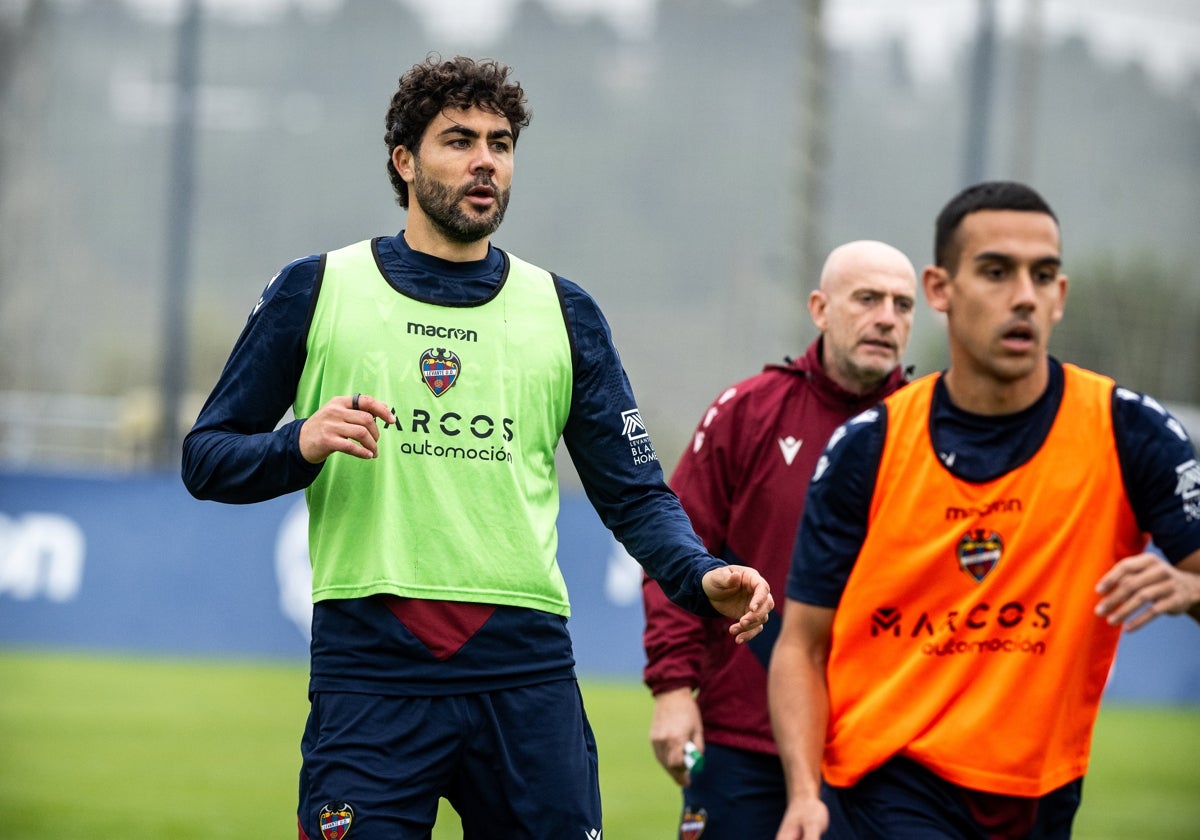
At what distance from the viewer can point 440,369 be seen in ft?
14.9

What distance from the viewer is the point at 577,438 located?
477 centimetres

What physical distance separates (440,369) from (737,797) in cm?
184

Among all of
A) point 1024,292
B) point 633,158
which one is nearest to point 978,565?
point 1024,292

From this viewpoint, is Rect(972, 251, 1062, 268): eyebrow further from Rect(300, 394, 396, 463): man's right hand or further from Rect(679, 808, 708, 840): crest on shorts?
Rect(679, 808, 708, 840): crest on shorts

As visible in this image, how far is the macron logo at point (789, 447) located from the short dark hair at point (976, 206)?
Answer: 1.29 m

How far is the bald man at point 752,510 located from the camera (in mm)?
5621

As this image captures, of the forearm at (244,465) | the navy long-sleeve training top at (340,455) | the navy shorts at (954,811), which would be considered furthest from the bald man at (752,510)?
the forearm at (244,465)

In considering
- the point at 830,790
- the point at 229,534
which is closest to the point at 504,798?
the point at 830,790

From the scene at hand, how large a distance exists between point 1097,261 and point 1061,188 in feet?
3.45

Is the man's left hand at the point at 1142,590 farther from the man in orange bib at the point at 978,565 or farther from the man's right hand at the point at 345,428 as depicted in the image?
the man's right hand at the point at 345,428

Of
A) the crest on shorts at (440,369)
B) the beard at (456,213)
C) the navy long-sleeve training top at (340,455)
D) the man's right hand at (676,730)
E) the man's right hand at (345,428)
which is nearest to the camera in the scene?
the man's right hand at (345,428)

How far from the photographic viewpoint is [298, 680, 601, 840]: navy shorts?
168 inches

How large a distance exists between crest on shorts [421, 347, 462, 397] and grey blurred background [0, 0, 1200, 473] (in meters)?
17.7

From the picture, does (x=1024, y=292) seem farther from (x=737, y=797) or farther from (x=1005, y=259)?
(x=737, y=797)
